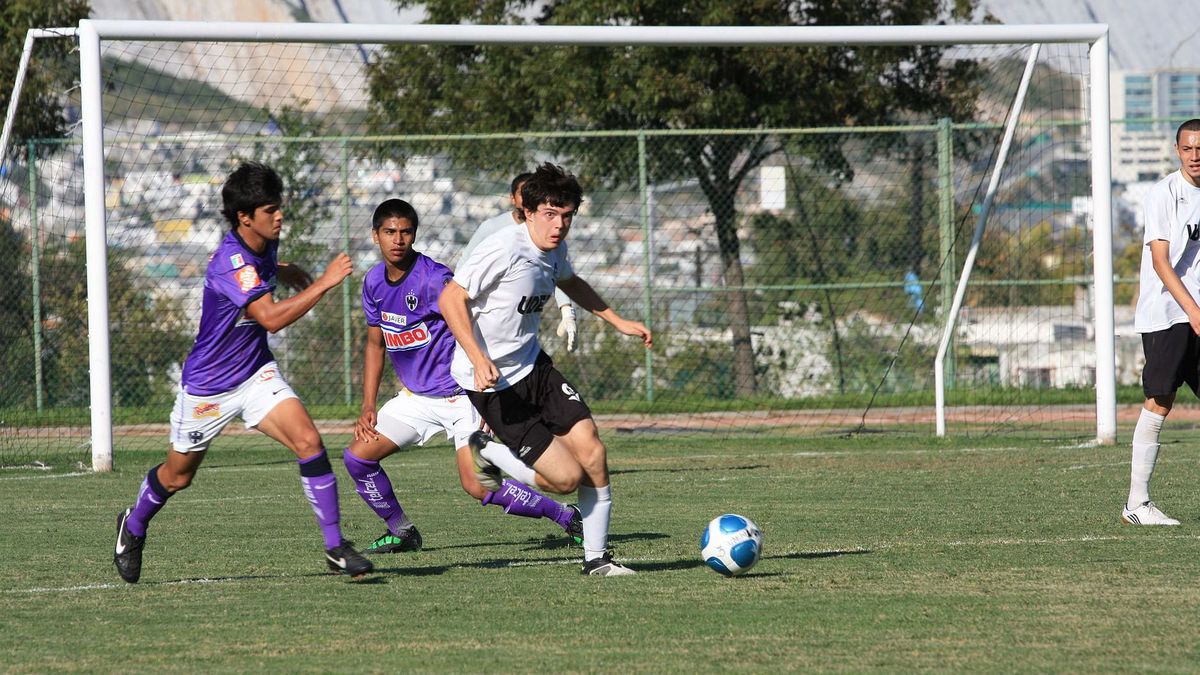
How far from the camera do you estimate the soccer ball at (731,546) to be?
6.43 m

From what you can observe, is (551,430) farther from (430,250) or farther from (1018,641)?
(430,250)

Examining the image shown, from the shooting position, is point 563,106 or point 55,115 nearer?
point 55,115

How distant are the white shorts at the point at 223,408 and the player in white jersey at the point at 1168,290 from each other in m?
4.42

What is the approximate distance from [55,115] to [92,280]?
193 inches

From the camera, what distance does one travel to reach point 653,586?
634 cm

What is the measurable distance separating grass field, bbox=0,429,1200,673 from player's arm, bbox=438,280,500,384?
2.95ft

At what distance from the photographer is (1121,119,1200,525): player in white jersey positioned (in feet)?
25.6

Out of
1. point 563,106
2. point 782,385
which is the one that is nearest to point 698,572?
point 782,385

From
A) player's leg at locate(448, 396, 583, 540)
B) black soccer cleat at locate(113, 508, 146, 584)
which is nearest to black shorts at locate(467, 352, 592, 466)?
player's leg at locate(448, 396, 583, 540)

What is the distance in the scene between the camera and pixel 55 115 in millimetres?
16453

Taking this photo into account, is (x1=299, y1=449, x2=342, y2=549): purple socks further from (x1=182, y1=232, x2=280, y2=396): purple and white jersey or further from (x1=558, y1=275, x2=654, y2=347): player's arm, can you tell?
(x1=558, y1=275, x2=654, y2=347): player's arm

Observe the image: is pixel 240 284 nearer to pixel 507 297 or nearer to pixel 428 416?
pixel 507 297

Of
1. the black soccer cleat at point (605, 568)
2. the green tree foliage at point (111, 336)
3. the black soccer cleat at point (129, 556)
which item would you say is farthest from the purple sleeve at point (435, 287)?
the green tree foliage at point (111, 336)

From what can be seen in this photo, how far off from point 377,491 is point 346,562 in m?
1.25
